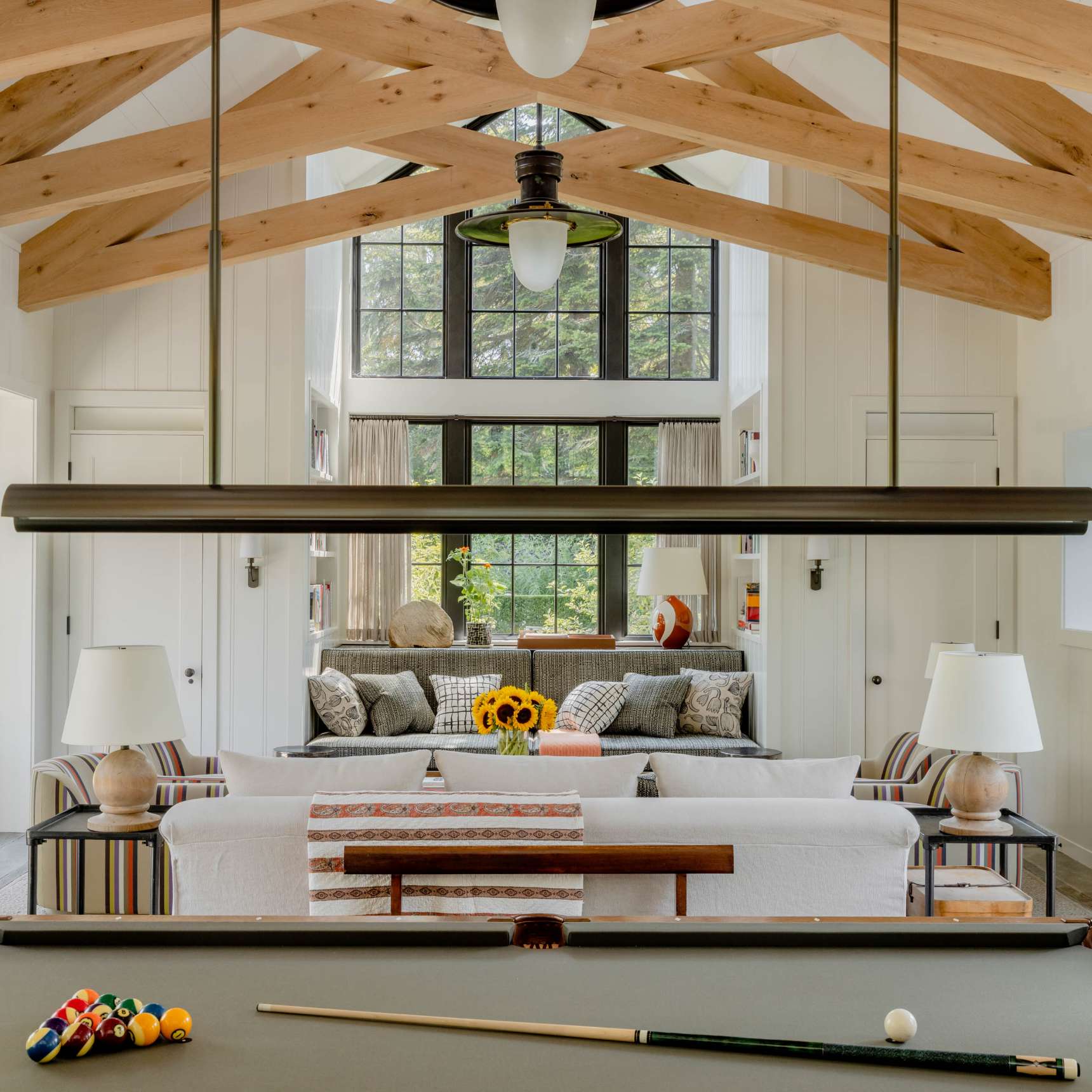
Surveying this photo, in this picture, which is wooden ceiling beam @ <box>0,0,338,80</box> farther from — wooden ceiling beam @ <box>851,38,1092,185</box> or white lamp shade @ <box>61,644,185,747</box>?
wooden ceiling beam @ <box>851,38,1092,185</box>

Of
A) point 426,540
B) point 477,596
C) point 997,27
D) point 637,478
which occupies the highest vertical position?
point 997,27

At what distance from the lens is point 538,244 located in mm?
4285

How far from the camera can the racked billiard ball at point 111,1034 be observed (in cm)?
176

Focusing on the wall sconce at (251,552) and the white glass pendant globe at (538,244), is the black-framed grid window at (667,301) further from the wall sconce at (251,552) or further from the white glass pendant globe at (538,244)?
the white glass pendant globe at (538,244)

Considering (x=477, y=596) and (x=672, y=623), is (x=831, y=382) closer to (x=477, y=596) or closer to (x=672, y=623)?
(x=672, y=623)

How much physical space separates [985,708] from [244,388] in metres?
4.36

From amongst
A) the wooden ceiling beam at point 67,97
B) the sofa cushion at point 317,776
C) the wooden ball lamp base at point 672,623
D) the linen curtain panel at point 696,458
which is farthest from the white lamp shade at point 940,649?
the wooden ceiling beam at point 67,97

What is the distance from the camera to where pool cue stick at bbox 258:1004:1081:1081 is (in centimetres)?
170

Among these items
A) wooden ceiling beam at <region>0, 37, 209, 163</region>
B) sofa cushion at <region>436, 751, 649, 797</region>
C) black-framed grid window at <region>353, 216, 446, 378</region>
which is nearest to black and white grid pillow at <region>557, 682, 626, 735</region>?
black-framed grid window at <region>353, 216, 446, 378</region>

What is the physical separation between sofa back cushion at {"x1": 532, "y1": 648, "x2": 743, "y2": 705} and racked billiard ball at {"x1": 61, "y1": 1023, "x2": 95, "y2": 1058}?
519 cm

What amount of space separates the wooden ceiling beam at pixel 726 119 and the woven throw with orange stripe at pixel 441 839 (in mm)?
2883

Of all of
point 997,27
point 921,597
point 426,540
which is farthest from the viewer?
point 426,540

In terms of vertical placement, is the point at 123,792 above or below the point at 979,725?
below

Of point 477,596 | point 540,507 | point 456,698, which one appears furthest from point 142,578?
point 540,507
